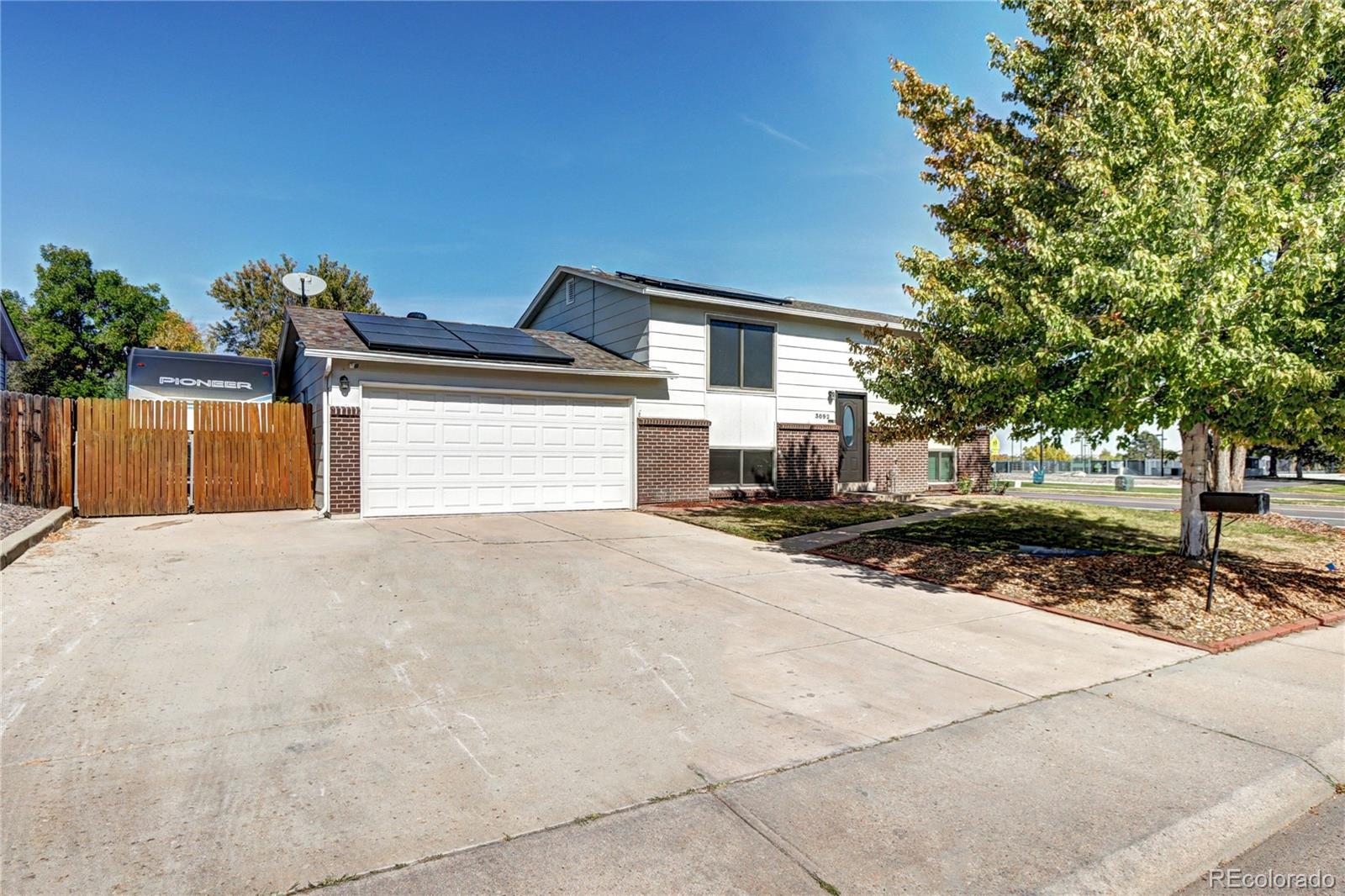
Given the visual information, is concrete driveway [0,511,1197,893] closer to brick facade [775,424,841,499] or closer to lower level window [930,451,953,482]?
brick facade [775,424,841,499]

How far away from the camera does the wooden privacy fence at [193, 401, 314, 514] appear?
498 inches

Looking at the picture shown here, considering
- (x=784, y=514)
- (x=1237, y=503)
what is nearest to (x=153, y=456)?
(x=784, y=514)

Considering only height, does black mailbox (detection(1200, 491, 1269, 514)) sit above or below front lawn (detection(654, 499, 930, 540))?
above

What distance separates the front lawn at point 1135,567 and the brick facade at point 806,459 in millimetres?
4082

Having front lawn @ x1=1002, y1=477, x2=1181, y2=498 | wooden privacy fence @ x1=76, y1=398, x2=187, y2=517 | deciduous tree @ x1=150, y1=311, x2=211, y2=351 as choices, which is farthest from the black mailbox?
deciduous tree @ x1=150, y1=311, x2=211, y2=351

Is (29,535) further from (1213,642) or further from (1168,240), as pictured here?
(1168,240)

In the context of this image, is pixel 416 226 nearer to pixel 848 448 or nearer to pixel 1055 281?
pixel 848 448

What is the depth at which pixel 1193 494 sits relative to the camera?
890cm

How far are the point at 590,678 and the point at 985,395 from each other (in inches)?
226

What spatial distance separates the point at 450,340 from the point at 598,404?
3.22 metres

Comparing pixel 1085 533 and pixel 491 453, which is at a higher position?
pixel 491 453

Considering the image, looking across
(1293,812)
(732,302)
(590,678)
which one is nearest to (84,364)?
(732,302)

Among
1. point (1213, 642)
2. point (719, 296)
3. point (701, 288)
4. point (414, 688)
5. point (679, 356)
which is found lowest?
point (1213, 642)

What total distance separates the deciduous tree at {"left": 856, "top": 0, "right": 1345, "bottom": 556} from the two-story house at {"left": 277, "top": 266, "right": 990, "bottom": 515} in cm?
617
